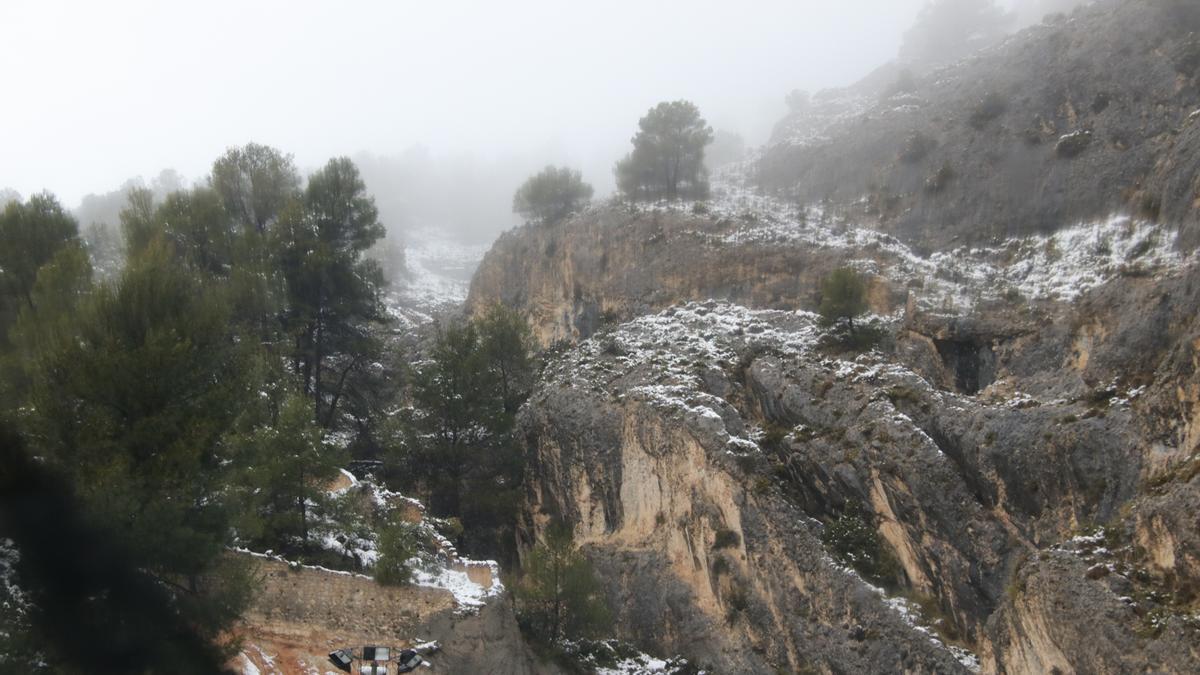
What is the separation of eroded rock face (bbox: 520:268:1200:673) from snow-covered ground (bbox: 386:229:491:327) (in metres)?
24.7

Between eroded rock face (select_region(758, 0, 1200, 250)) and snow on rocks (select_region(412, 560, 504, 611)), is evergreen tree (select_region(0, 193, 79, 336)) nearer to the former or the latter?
snow on rocks (select_region(412, 560, 504, 611))

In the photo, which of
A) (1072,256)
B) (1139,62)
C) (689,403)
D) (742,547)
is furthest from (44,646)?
(1139,62)

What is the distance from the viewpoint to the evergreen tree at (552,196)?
150 ft

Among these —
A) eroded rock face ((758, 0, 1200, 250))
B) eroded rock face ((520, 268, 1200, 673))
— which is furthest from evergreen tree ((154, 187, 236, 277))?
eroded rock face ((758, 0, 1200, 250))

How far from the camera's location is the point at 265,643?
1636 centimetres

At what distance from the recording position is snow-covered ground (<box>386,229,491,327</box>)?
178 feet

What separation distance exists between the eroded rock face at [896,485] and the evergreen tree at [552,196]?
16.9 meters

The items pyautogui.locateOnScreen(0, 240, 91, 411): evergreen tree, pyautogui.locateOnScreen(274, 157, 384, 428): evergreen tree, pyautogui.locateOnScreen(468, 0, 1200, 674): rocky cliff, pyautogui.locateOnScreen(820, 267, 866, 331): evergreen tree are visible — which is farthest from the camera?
pyautogui.locateOnScreen(274, 157, 384, 428): evergreen tree

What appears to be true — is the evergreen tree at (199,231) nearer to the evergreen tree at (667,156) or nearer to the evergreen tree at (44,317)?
the evergreen tree at (44,317)

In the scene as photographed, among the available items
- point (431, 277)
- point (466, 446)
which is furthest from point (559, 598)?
point (431, 277)

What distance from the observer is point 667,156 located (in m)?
45.6

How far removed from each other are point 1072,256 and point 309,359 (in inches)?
1038

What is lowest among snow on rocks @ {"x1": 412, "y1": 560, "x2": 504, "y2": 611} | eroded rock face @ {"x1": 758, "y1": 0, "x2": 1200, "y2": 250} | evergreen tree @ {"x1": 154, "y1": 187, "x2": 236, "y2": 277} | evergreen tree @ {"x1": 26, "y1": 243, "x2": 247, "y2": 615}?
snow on rocks @ {"x1": 412, "y1": 560, "x2": 504, "y2": 611}

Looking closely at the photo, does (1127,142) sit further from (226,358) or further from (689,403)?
(226,358)
